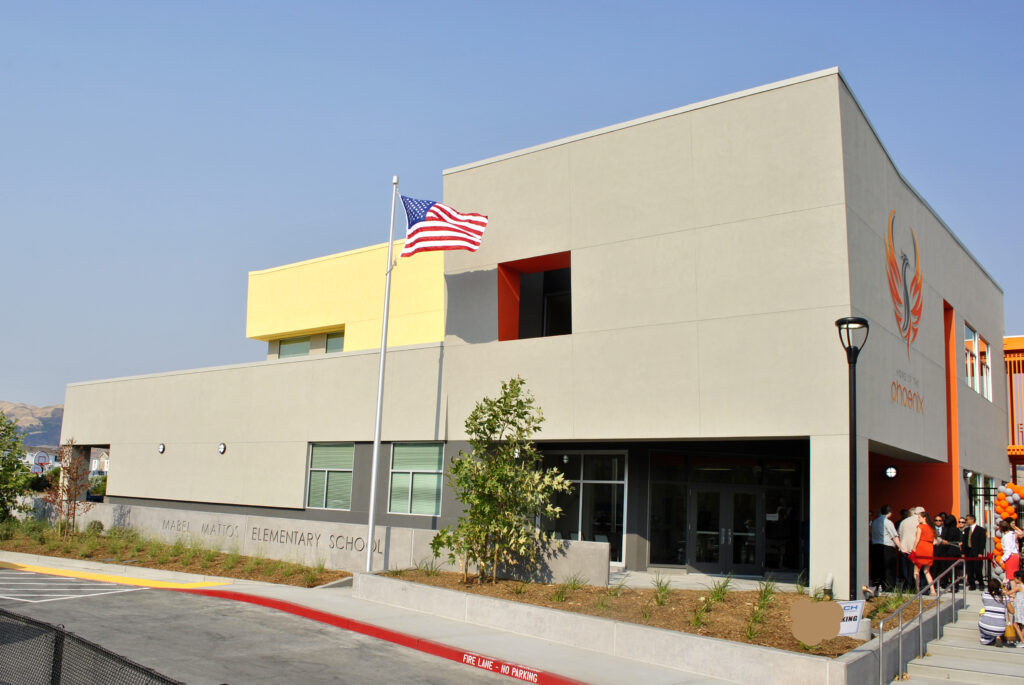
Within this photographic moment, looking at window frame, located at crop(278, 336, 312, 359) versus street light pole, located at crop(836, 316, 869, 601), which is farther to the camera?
window frame, located at crop(278, 336, 312, 359)

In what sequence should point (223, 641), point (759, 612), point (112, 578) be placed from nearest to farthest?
point (223, 641) → point (759, 612) → point (112, 578)

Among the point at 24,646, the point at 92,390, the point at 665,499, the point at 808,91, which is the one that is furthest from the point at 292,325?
the point at 24,646

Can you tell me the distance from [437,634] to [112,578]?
1069 cm

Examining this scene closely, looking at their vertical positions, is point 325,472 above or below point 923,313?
below

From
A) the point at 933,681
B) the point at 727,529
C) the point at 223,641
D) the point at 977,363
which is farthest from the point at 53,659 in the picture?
the point at 977,363

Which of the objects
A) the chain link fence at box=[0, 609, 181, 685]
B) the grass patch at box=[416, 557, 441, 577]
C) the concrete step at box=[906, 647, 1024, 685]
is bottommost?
the concrete step at box=[906, 647, 1024, 685]

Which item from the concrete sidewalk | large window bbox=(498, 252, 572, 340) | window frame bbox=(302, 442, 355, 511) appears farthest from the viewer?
window frame bbox=(302, 442, 355, 511)

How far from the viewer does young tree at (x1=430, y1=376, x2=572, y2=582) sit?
1791cm

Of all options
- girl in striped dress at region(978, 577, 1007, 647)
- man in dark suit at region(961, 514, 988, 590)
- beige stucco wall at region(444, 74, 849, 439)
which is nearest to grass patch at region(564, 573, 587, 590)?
beige stucco wall at region(444, 74, 849, 439)

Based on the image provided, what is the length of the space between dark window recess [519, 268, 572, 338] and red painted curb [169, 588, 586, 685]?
33.2ft

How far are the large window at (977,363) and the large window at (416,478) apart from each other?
17.7 metres

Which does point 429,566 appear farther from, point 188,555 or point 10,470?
point 10,470

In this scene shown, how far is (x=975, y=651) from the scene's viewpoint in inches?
557

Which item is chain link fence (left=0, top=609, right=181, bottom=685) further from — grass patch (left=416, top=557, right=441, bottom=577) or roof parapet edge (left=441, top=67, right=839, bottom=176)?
roof parapet edge (left=441, top=67, right=839, bottom=176)
